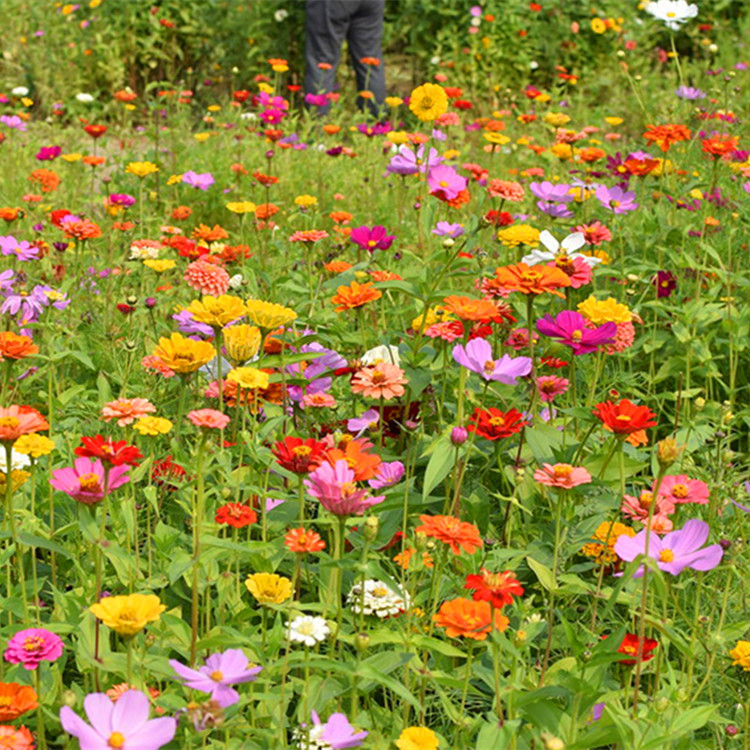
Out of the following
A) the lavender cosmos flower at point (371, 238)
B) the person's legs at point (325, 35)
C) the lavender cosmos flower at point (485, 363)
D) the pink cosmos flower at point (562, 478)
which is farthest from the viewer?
the person's legs at point (325, 35)

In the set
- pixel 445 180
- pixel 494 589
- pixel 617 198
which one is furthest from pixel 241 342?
pixel 617 198

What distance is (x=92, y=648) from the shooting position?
52.9 inches

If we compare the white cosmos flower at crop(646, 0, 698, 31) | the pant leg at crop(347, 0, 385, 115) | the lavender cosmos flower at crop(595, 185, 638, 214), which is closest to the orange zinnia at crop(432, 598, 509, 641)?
the lavender cosmos flower at crop(595, 185, 638, 214)

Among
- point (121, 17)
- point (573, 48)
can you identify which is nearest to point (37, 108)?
point (121, 17)

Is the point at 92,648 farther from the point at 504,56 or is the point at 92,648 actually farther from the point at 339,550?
the point at 504,56

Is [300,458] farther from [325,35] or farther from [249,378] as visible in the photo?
[325,35]

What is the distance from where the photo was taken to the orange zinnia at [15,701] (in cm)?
121

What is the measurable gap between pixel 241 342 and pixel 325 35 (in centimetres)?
508

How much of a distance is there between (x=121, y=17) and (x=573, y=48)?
3164 millimetres

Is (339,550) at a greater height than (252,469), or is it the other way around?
(339,550)

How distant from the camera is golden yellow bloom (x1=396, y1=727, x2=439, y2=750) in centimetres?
119

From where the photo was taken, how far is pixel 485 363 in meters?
1.71

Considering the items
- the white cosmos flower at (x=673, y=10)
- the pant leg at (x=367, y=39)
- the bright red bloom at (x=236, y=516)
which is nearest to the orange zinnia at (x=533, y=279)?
the bright red bloom at (x=236, y=516)

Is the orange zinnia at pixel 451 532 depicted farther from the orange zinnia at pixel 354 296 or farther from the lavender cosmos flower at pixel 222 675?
the orange zinnia at pixel 354 296
